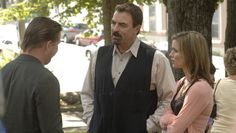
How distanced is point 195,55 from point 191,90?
0.27 metres

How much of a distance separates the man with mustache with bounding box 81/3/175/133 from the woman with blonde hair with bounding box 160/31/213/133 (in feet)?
0.69

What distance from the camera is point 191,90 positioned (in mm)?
3852

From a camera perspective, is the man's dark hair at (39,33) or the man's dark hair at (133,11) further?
the man's dark hair at (133,11)

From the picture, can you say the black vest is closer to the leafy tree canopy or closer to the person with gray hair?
the person with gray hair

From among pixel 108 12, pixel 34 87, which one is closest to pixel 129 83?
pixel 34 87

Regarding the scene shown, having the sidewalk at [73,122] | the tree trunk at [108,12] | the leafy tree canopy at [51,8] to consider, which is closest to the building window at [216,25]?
the leafy tree canopy at [51,8]

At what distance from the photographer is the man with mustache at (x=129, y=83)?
412cm

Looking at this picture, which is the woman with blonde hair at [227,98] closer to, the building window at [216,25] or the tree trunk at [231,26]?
the tree trunk at [231,26]

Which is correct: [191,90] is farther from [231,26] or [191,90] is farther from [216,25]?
[216,25]

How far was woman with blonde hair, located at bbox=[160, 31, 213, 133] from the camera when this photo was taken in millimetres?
3840

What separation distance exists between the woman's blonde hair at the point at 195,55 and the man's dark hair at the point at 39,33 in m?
1.05

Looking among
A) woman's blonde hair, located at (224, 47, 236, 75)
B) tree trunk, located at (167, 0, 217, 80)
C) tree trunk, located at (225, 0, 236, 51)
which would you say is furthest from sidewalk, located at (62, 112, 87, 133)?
woman's blonde hair, located at (224, 47, 236, 75)

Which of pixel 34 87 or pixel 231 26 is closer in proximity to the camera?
pixel 34 87

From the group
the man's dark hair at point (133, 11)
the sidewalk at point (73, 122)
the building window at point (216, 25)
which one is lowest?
the sidewalk at point (73, 122)
